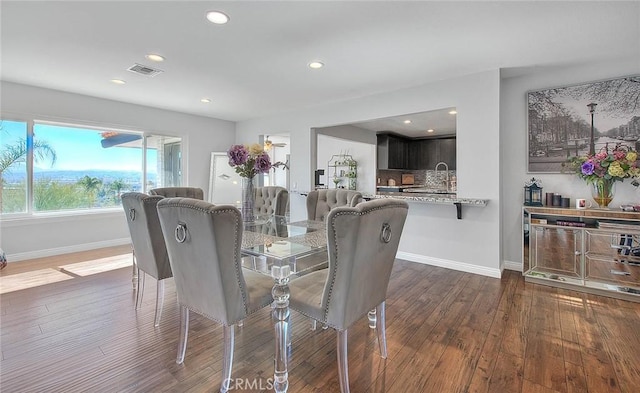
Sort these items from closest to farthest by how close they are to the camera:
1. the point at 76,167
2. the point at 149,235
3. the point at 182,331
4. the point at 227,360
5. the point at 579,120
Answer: the point at 227,360 → the point at 182,331 → the point at 149,235 → the point at 579,120 → the point at 76,167

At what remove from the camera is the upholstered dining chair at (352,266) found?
1428mm

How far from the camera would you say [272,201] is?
12.2 ft

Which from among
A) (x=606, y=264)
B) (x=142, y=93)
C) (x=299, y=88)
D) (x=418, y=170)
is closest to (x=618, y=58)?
(x=606, y=264)

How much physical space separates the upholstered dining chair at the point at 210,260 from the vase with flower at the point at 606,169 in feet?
11.7

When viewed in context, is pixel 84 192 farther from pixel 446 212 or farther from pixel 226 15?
pixel 446 212

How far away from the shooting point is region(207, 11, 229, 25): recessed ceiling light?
2.29 meters

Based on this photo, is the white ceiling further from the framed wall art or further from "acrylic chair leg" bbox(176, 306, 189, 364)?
"acrylic chair leg" bbox(176, 306, 189, 364)

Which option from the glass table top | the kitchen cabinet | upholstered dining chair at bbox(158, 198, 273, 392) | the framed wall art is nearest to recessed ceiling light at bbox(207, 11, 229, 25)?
upholstered dining chair at bbox(158, 198, 273, 392)

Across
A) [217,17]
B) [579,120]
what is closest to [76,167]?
[217,17]

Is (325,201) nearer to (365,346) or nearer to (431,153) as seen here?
(365,346)

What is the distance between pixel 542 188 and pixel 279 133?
4.32 metres

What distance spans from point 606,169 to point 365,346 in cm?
304

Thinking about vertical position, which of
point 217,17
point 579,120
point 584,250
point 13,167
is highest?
point 217,17

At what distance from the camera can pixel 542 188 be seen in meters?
3.59
